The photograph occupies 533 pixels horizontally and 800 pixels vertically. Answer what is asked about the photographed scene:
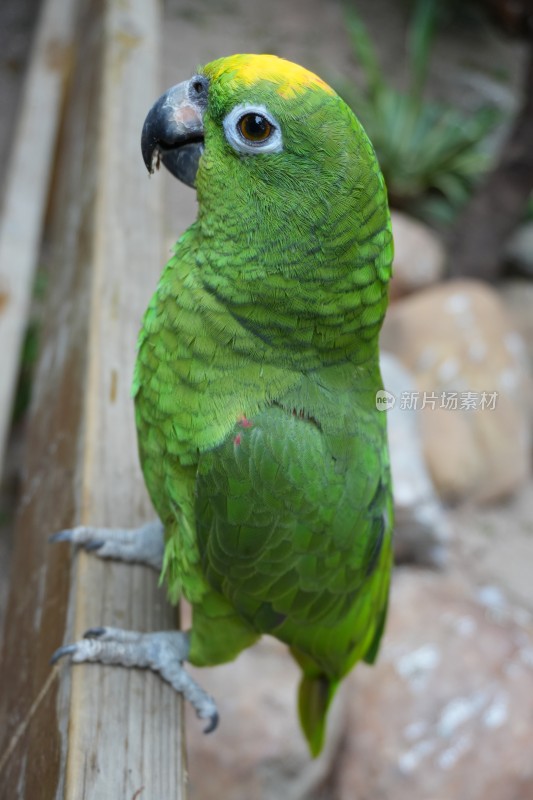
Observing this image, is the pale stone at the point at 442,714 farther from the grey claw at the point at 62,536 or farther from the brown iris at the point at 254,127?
the brown iris at the point at 254,127

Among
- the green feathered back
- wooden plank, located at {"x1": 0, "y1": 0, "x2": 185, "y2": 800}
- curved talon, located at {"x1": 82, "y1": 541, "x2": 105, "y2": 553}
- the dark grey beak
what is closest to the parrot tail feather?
Answer: the green feathered back

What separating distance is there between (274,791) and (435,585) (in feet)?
3.09

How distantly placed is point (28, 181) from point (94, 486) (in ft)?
4.79

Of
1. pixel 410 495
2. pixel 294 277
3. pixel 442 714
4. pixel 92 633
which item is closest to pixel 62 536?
pixel 92 633

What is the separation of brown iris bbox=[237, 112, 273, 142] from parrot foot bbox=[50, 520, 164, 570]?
593 millimetres

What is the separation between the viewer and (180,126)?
105 centimetres

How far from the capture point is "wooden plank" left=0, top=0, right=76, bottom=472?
188cm

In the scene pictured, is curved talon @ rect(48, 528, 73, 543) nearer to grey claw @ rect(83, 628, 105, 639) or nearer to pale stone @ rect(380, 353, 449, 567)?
grey claw @ rect(83, 628, 105, 639)

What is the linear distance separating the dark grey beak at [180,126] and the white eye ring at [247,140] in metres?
0.07

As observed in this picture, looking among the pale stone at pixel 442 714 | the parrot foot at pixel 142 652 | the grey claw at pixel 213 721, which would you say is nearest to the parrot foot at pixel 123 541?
the parrot foot at pixel 142 652

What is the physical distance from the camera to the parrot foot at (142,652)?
0.97 m

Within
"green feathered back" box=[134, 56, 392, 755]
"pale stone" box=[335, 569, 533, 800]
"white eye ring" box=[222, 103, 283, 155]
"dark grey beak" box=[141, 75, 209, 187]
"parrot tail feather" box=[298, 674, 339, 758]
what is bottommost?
"pale stone" box=[335, 569, 533, 800]

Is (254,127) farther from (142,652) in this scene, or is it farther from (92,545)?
(142,652)

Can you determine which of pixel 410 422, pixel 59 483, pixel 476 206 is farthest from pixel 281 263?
pixel 476 206
